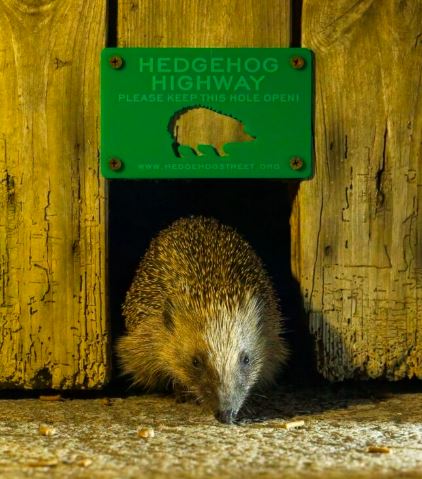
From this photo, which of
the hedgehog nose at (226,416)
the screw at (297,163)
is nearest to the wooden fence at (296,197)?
the screw at (297,163)

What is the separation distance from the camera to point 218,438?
4102 mm

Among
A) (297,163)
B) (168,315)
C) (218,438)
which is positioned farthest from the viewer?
(168,315)

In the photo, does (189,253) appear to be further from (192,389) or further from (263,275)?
(192,389)

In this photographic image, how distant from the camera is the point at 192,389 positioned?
4.80 meters

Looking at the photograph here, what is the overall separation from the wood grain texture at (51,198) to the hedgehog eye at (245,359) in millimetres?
773

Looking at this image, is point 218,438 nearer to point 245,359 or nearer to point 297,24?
point 245,359

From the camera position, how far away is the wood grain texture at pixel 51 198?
4816mm

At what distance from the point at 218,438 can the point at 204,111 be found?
1.78 metres

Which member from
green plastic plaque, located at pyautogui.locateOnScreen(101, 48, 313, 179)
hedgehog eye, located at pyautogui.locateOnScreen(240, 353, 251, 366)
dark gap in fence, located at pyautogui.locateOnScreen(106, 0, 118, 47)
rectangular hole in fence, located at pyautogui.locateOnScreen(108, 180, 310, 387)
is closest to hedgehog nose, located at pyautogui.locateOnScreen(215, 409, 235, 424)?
hedgehog eye, located at pyautogui.locateOnScreen(240, 353, 251, 366)

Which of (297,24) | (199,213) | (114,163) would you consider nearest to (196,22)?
(297,24)

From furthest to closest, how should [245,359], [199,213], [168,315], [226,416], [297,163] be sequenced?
[199,213] → [168,315] → [297,163] → [245,359] → [226,416]

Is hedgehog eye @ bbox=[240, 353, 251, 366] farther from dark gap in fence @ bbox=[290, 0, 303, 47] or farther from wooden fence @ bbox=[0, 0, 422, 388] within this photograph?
dark gap in fence @ bbox=[290, 0, 303, 47]

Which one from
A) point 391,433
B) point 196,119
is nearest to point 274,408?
point 391,433

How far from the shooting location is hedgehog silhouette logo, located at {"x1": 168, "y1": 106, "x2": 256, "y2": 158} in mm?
4852
